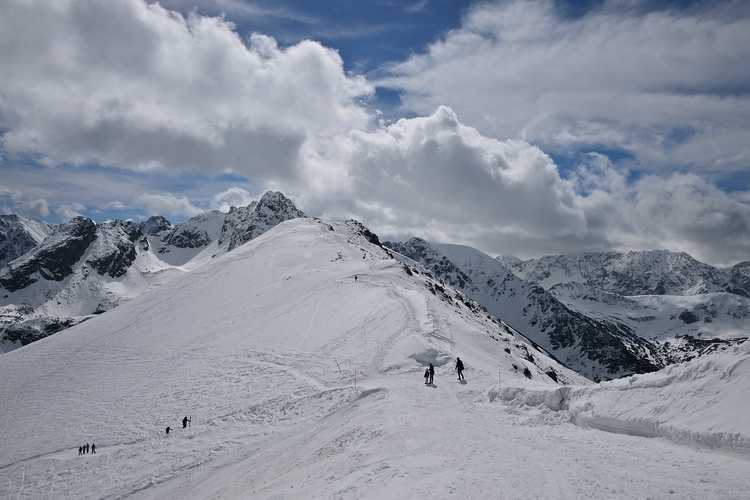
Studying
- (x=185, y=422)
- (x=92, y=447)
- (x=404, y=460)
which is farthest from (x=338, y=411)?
(x=92, y=447)

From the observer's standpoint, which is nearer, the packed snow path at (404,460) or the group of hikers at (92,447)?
the packed snow path at (404,460)

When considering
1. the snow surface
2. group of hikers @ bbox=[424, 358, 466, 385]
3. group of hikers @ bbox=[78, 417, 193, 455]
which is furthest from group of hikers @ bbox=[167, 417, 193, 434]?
group of hikers @ bbox=[424, 358, 466, 385]

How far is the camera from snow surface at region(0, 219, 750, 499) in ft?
44.8

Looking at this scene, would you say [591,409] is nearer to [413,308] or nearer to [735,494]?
[735,494]

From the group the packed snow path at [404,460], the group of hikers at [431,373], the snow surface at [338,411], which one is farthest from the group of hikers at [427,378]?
the packed snow path at [404,460]

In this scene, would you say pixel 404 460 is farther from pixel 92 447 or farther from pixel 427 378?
pixel 92 447

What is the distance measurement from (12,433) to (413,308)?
119 ft

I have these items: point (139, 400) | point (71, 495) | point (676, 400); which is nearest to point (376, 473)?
point (676, 400)

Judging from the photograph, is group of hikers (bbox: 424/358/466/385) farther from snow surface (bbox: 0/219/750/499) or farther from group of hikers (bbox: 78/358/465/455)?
snow surface (bbox: 0/219/750/499)

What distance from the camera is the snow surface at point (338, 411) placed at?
13.6m

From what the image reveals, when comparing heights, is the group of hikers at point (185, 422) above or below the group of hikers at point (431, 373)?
below

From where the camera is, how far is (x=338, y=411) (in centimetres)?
2594

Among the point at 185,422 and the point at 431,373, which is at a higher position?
the point at 431,373

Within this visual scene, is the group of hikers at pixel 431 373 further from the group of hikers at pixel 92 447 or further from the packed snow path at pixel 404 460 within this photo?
the group of hikers at pixel 92 447
